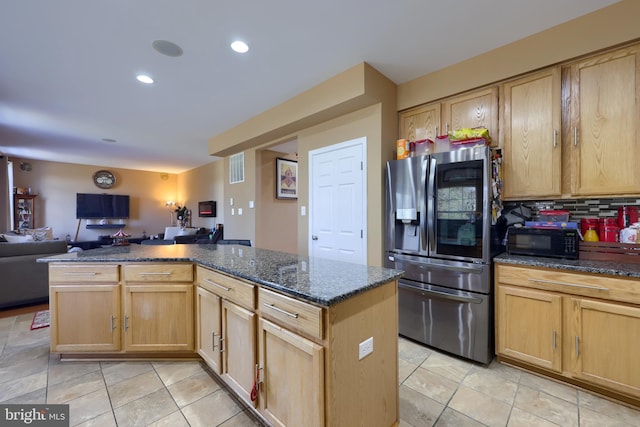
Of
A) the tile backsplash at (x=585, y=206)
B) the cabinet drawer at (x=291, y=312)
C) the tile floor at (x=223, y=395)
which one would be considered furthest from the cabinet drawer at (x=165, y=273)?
the tile backsplash at (x=585, y=206)

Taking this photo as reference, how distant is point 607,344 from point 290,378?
1.96 m

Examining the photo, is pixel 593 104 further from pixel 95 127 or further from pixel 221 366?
pixel 95 127

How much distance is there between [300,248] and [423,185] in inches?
74.6

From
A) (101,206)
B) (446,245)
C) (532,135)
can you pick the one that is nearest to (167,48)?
(446,245)

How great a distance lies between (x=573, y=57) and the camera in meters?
1.99

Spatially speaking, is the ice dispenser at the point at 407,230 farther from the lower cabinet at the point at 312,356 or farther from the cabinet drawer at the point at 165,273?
the cabinet drawer at the point at 165,273

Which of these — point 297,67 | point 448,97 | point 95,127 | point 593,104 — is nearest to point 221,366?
point 297,67

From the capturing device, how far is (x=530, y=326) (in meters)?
1.94

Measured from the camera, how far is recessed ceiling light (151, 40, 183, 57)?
223 cm

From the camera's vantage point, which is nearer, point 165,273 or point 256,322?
point 256,322

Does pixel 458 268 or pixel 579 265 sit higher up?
pixel 579 265

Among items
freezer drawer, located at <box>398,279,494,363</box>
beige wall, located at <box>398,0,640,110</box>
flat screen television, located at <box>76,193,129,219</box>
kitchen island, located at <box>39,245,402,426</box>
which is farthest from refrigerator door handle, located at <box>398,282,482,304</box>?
flat screen television, located at <box>76,193,129,219</box>

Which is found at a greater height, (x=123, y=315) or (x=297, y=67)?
(x=297, y=67)

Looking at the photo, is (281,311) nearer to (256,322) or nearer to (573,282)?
(256,322)
